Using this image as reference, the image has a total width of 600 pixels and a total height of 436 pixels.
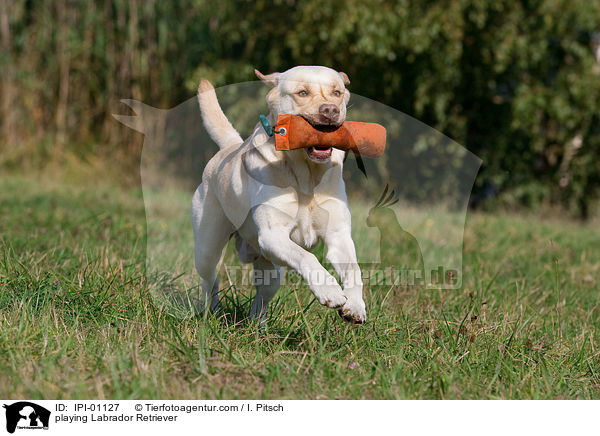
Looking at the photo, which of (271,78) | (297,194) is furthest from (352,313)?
(271,78)

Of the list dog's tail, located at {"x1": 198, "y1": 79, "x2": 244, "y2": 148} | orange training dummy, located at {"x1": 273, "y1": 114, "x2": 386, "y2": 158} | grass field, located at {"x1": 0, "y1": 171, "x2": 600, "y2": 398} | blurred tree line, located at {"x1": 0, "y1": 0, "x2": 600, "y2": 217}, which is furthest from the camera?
blurred tree line, located at {"x1": 0, "y1": 0, "x2": 600, "y2": 217}

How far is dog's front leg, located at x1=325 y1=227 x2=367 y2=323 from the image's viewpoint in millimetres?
2869

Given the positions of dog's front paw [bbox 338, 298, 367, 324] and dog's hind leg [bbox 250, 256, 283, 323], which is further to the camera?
dog's hind leg [bbox 250, 256, 283, 323]

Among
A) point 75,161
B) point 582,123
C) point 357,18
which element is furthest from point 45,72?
point 582,123

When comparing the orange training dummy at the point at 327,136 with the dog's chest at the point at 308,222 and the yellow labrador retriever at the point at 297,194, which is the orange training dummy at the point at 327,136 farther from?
the dog's chest at the point at 308,222

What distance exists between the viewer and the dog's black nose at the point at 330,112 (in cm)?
322

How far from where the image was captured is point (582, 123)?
10.5m

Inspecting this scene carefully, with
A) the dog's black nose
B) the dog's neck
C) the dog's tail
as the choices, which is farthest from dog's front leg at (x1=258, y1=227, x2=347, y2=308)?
the dog's tail

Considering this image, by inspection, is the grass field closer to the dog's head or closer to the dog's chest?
the dog's chest

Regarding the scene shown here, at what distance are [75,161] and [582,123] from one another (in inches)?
318

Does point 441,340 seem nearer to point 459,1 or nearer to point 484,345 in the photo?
point 484,345

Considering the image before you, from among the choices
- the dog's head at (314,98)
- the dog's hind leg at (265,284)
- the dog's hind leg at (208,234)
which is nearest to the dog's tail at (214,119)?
the dog's hind leg at (208,234)

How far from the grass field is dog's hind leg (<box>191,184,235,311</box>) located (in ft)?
0.81
